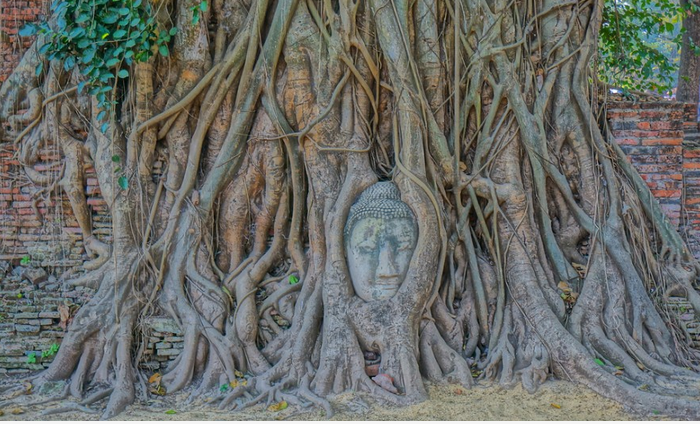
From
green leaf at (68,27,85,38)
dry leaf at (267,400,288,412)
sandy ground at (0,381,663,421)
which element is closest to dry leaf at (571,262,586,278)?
sandy ground at (0,381,663,421)

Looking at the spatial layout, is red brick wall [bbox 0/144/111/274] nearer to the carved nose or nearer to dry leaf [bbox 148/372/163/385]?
dry leaf [bbox 148/372/163/385]

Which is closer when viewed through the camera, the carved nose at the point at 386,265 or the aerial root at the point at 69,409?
the aerial root at the point at 69,409

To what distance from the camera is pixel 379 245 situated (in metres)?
3.97

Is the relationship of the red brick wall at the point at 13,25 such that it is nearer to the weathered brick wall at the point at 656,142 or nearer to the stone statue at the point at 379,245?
the stone statue at the point at 379,245

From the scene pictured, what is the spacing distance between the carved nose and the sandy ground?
0.72 metres

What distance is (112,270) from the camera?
4262 mm

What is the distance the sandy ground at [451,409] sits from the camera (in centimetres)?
351

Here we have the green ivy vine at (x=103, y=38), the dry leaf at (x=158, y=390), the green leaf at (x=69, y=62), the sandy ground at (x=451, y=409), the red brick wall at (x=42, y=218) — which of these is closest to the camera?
the sandy ground at (x=451, y=409)

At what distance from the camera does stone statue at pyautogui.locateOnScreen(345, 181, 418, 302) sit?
394 cm

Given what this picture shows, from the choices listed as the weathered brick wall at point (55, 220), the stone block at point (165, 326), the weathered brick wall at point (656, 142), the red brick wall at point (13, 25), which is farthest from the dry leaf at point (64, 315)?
the weathered brick wall at point (656, 142)

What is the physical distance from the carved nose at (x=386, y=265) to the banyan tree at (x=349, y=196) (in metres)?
0.01

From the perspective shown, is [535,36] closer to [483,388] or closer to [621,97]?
[621,97]

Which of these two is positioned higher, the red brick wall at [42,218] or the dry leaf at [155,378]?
→ the red brick wall at [42,218]

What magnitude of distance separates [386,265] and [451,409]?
3.02ft
